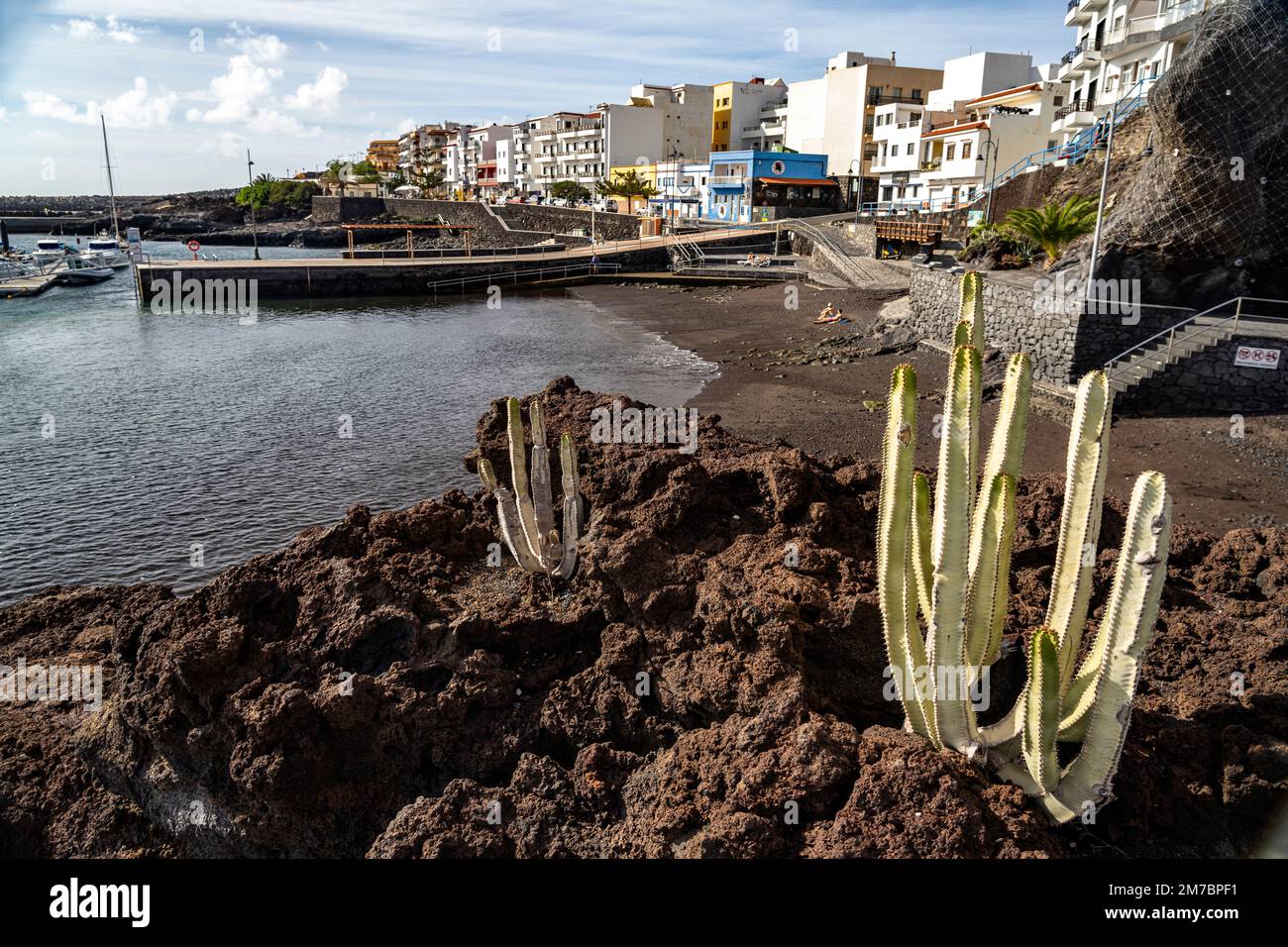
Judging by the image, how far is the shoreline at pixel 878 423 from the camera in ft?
47.2

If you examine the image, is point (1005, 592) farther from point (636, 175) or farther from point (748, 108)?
point (748, 108)

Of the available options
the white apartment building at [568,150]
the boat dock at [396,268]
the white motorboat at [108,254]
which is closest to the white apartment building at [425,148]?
the white apartment building at [568,150]

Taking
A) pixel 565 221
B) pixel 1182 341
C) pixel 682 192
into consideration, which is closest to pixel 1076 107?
pixel 1182 341

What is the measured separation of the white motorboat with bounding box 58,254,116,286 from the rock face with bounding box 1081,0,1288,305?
6327 cm

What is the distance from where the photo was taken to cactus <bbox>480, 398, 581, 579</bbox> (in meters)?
8.52

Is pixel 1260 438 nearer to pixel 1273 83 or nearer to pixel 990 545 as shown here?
pixel 1273 83

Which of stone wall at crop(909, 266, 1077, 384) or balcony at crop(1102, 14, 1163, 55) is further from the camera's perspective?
balcony at crop(1102, 14, 1163, 55)

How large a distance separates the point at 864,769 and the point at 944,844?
2.09 ft

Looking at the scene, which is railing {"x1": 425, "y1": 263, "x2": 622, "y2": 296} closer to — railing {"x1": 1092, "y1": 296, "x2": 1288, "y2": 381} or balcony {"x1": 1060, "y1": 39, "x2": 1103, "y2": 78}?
balcony {"x1": 1060, "y1": 39, "x2": 1103, "y2": 78}

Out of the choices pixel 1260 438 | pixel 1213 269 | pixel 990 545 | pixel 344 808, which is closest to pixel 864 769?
pixel 990 545

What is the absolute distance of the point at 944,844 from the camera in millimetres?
4609

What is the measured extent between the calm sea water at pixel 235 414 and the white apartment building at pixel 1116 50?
2408 centimetres

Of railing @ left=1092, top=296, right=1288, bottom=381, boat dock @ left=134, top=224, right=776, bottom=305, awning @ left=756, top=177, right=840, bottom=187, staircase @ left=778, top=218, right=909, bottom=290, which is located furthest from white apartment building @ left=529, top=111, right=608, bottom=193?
railing @ left=1092, top=296, right=1288, bottom=381
